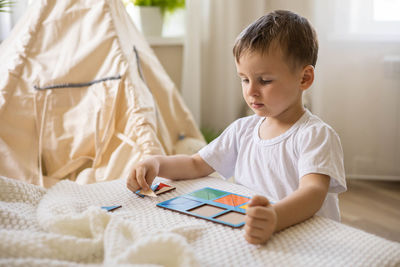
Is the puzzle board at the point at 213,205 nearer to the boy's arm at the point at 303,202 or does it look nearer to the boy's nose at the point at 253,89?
the boy's arm at the point at 303,202

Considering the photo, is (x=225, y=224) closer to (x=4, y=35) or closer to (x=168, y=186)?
(x=168, y=186)

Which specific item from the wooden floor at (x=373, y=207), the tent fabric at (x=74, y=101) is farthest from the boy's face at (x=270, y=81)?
the wooden floor at (x=373, y=207)

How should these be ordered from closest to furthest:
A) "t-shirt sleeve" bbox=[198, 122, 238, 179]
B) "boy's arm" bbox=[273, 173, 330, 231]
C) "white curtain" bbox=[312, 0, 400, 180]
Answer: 1. "boy's arm" bbox=[273, 173, 330, 231]
2. "t-shirt sleeve" bbox=[198, 122, 238, 179]
3. "white curtain" bbox=[312, 0, 400, 180]

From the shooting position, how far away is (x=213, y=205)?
748mm

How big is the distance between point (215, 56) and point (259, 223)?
1913 millimetres

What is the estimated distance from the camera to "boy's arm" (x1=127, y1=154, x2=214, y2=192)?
838 millimetres

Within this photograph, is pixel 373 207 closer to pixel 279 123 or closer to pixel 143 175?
pixel 279 123

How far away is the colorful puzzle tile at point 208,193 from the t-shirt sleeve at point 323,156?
0.16 m

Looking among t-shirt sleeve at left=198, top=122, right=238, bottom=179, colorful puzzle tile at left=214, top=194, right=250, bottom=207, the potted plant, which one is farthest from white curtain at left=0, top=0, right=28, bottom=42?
colorful puzzle tile at left=214, top=194, right=250, bottom=207

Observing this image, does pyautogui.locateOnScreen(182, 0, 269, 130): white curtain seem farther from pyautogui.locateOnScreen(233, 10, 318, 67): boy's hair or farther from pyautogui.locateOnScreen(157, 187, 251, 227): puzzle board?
pyautogui.locateOnScreen(157, 187, 251, 227): puzzle board

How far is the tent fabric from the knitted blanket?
587 millimetres

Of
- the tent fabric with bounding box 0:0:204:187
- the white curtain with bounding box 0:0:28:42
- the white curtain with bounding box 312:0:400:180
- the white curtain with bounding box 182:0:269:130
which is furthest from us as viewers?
the white curtain with bounding box 182:0:269:130

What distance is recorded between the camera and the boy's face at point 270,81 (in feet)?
2.75

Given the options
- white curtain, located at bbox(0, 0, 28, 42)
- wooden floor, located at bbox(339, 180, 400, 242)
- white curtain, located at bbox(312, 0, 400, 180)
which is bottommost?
wooden floor, located at bbox(339, 180, 400, 242)
